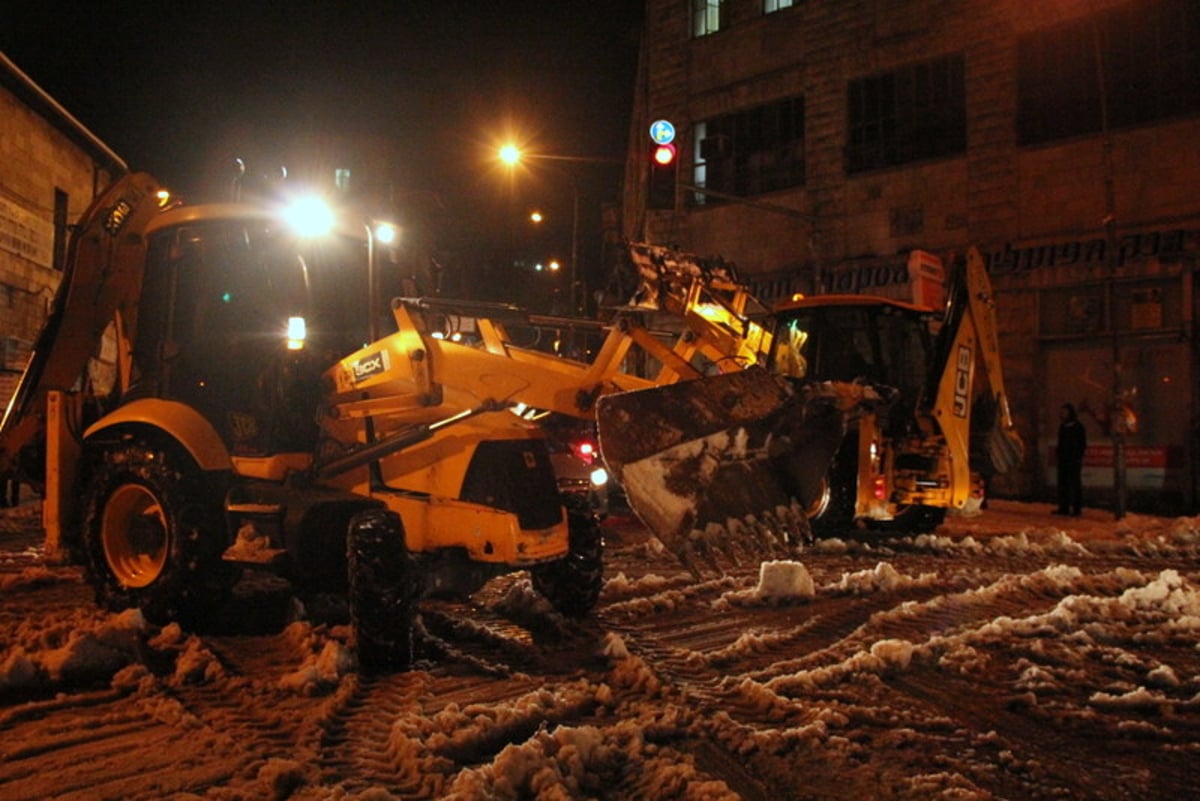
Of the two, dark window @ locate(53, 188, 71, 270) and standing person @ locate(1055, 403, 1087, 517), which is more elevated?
dark window @ locate(53, 188, 71, 270)

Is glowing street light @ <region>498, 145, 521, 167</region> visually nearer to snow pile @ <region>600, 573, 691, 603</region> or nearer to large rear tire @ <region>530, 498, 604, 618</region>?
snow pile @ <region>600, 573, 691, 603</region>

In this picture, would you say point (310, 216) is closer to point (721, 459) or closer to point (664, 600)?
point (721, 459)

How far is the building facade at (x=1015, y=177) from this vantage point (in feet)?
51.3

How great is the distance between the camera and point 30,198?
20.7 meters

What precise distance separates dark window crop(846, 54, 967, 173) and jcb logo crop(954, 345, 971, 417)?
9666mm

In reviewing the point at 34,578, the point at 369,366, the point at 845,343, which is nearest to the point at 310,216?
the point at 369,366

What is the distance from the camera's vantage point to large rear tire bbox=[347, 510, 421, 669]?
510cm

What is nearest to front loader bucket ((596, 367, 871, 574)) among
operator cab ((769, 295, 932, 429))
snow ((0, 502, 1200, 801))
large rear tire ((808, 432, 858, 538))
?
snow ((0, 502, 1200, 801))

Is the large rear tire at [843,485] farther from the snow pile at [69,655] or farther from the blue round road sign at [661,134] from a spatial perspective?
the snow pile at [69,655]

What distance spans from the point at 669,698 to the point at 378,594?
174 cm

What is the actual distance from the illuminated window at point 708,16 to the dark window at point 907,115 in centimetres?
436

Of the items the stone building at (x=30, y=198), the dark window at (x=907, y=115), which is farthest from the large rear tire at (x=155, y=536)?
the dark window at (x=907, y=115)

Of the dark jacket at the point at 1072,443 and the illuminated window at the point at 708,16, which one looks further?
the illuminated window at the point at 708,16

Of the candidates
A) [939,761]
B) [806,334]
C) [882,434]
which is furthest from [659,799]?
[806,334]
